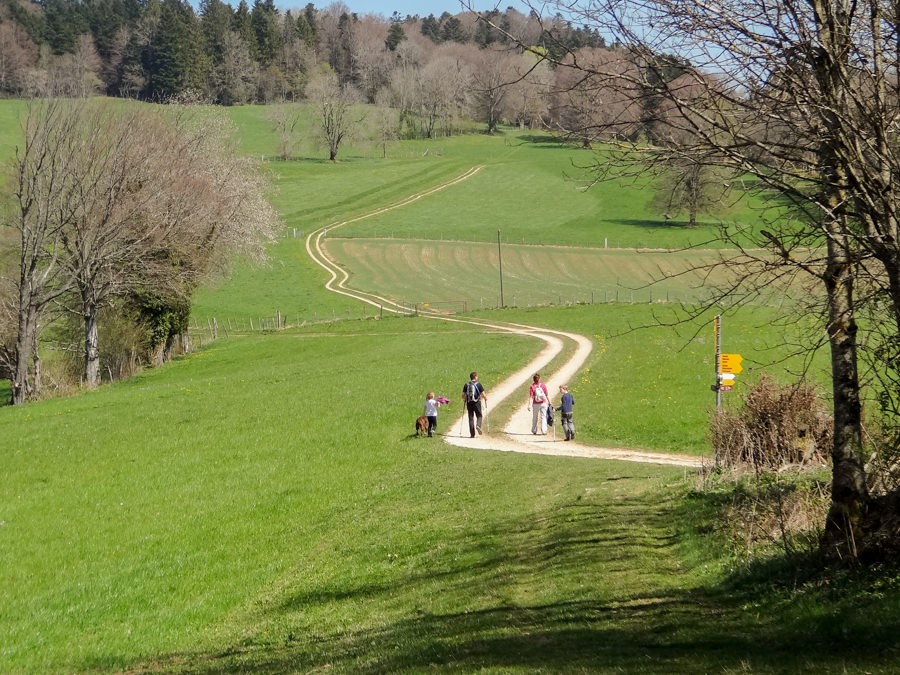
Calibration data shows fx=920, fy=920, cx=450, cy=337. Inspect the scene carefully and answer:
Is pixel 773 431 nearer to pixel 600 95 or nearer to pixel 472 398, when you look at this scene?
pixel 600 95

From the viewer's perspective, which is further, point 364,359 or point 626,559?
point 364,359

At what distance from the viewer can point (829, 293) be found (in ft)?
28.2

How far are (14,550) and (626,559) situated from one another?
13.0 meters

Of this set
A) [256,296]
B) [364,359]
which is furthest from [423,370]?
[256,296]

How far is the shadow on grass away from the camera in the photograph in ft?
24.2

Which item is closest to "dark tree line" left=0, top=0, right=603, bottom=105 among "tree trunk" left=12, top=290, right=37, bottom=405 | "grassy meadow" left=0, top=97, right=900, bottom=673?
"tree trunk" left=12, top=290, right=37, bottom=405

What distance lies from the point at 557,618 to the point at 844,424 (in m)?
3.38

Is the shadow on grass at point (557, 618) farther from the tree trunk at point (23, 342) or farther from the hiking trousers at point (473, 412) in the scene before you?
the tree trunk at point (23, 342)

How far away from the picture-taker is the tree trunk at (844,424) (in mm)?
8578

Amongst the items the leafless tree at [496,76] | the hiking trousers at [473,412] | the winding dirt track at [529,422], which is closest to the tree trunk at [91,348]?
the winding dirt track at [529,422]

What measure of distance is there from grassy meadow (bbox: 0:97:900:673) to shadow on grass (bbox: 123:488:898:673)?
0.04 metres

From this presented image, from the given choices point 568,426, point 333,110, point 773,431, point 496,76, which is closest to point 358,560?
point 773,431

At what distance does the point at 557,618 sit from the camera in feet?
30.1

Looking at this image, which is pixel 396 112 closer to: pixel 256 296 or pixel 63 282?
pixel 256 296
